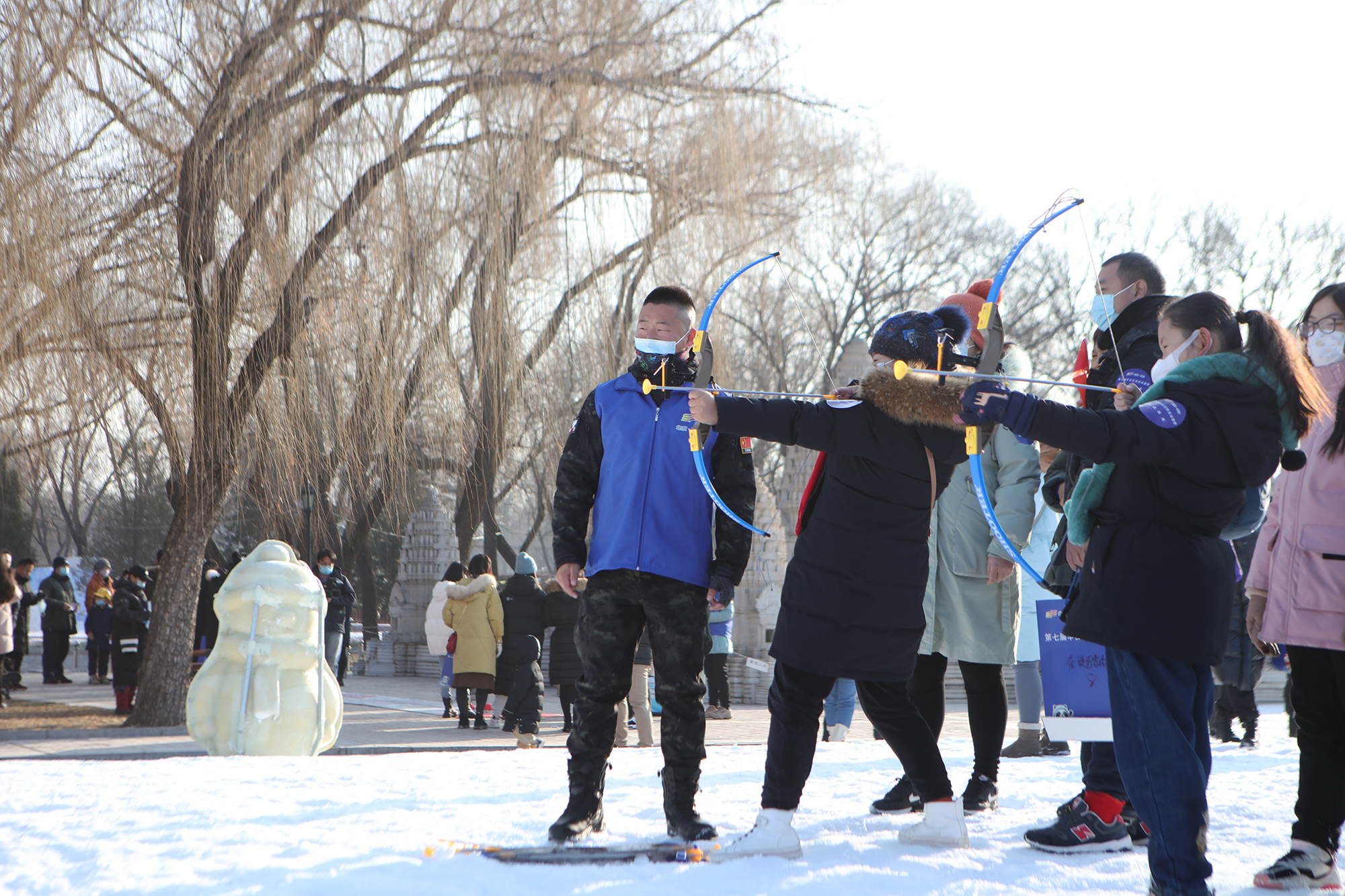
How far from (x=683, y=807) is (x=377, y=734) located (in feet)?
23.5

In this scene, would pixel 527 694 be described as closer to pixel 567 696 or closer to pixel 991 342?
pixel 567 696

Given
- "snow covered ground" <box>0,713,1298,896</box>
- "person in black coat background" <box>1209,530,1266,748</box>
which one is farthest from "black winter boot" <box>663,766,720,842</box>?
"person in black coat background" <box>1209,530,1266,748</box>

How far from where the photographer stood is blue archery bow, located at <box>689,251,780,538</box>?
3.24 m

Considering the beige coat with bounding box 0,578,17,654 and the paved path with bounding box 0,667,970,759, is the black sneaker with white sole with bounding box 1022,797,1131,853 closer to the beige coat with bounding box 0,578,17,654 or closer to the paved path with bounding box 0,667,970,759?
the paved path with bounding box 0,667,970,759

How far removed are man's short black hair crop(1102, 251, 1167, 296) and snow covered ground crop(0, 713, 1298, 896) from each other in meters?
1.78

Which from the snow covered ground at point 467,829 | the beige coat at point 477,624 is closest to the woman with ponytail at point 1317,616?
the snow covered ground at point 467,829

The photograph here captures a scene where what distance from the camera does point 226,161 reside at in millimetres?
7801

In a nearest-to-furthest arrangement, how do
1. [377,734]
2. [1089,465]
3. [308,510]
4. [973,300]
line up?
[1089,465]
[973,300]
[377,734]
[308,510]

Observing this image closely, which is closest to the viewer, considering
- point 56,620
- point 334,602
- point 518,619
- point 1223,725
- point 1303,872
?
point 1303,872

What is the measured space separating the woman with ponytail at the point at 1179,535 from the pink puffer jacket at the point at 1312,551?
12.6 inches

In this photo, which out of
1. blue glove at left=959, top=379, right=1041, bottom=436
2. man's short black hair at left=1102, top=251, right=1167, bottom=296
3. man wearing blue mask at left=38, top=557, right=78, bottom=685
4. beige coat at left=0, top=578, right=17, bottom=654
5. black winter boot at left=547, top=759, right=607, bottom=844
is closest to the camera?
blue glove at left=959, top=379, right=1041, bottom=436

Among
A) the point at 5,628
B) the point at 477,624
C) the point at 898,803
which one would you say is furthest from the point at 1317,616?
the point at 5,628

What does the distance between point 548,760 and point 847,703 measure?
2644 mm

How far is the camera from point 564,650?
9.66 meters
